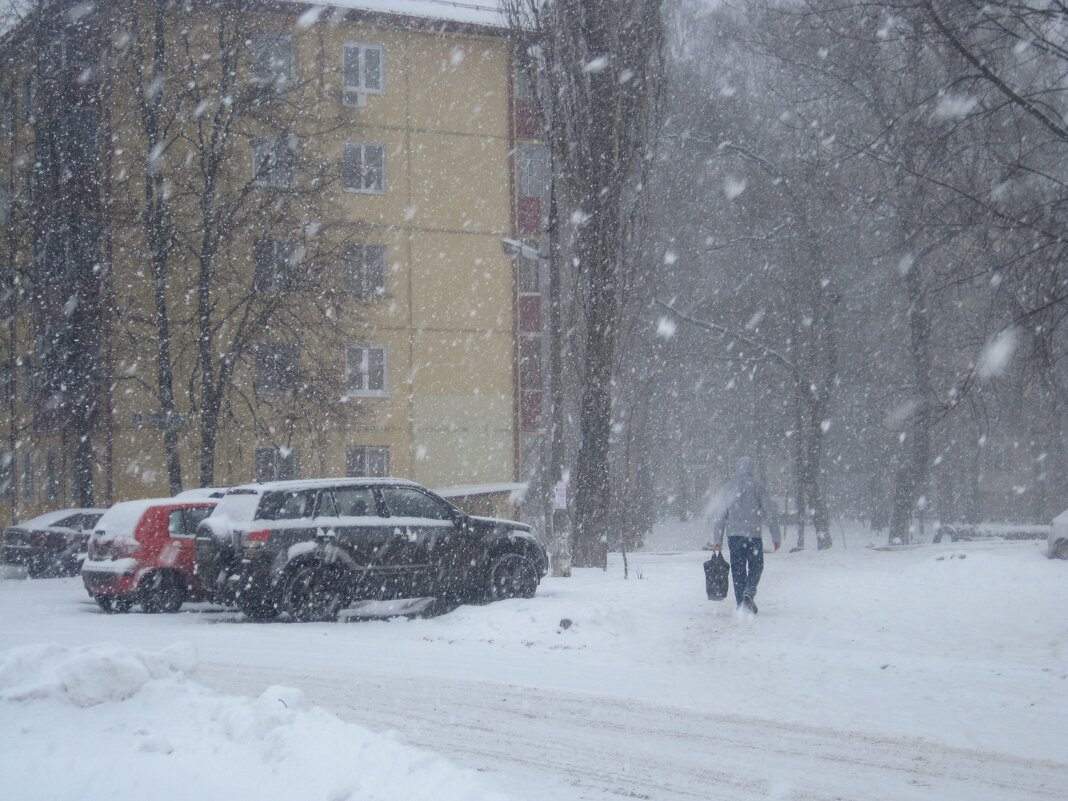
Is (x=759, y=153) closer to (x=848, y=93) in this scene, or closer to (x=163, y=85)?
(x=848, y=93)

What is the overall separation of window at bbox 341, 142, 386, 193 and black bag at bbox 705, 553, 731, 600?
23320 millimetres

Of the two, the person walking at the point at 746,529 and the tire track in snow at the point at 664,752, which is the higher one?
the person walking at the point at 746,529

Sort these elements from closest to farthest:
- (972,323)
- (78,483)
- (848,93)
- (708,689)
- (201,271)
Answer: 1. (708,689)
2. (972,323)
3. (848,93)
4. (201,271)
5. (78,483)

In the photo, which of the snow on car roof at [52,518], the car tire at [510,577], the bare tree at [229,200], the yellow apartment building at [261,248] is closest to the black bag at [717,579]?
the car tire at [510,577]

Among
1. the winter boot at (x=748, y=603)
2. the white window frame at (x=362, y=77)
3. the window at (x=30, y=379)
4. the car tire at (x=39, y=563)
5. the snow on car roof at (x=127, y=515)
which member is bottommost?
the car tire at (x=39, y=563)

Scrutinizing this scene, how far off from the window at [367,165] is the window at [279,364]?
7.49 metres

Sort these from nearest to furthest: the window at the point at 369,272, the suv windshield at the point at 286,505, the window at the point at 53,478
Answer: the suv windshield at the point at 286,505 → the window at the point at 53,478 → the window at the point at 369,272

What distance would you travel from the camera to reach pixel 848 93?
971 inches

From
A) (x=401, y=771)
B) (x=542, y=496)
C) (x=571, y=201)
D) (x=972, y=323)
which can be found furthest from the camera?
(x=542, y=496)

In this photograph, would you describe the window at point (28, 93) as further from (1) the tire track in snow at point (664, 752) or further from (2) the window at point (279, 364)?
(1) the tire track in snow at point (664, 752)

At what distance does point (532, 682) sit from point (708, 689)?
144 centimetres

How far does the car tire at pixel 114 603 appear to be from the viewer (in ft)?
51.1

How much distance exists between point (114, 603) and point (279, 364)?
12172 mm

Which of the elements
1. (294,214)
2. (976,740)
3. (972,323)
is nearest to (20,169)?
(294,214)
